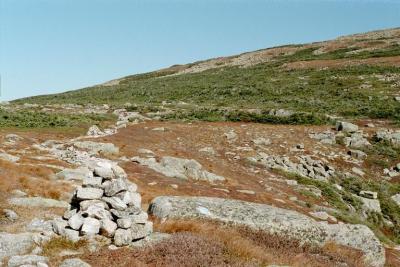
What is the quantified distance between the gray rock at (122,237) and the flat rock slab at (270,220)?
11.5 feet

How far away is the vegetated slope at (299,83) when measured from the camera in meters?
74.1

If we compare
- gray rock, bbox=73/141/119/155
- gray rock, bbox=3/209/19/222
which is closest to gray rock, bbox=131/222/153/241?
gray rock, bbox=3/209/19/222

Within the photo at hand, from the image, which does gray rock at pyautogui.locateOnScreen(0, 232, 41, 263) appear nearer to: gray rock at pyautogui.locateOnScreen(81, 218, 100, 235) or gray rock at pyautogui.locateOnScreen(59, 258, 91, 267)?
gray rock at pyautogui.locateOnScreen(81, 218, 100, 235)

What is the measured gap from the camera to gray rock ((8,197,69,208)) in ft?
61.4

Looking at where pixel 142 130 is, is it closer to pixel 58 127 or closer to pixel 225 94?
pixel 58 127

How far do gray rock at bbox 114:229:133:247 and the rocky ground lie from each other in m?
0.04

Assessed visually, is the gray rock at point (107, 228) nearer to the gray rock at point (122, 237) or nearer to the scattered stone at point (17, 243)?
the gray rock at point (122, 237)

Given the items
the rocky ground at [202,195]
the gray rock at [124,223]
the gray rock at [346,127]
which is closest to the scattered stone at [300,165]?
the rocky ground at [202,195]

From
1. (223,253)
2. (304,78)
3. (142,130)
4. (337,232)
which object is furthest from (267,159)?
(304,78)

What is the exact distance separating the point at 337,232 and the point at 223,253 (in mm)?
7383

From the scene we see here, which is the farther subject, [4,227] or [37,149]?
[37,149]

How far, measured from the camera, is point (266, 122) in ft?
194

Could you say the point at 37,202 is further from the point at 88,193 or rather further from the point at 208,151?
the point at 208,151

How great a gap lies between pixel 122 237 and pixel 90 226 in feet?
3.26
